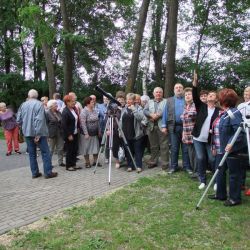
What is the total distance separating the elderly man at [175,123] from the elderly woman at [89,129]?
6.25 ft

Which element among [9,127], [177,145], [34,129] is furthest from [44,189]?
[9,127]

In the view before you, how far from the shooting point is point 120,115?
8.96 meters

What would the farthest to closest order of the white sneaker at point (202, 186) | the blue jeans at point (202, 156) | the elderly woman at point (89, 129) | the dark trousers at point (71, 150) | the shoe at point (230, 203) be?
the elderly woman at point (89, 129)
the dark trousers at point (71, 150)
the blue jeans at point (202, 156)
the white sneaker at point (202, 186)
the shoe at point (230, 203)

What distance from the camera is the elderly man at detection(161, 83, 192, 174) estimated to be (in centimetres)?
799

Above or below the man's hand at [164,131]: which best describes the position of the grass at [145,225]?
below

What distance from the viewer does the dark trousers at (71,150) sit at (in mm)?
8922

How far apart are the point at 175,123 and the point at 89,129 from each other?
2.30 m

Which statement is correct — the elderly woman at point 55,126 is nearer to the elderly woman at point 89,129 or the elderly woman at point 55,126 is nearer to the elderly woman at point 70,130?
the elderly woman at point 70,130

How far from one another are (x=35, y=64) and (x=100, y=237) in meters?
28.7

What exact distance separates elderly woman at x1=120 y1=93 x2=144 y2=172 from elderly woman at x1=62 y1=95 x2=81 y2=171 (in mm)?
1198

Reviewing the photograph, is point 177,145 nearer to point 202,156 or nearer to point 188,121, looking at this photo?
point 188,121

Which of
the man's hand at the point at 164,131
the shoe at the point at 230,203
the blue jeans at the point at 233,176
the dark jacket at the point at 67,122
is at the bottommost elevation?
the shoe at the point at 230,203

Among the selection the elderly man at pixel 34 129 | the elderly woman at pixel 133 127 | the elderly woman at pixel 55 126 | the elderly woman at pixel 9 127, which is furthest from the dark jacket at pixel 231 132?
the elderly woman at pixel 9 127

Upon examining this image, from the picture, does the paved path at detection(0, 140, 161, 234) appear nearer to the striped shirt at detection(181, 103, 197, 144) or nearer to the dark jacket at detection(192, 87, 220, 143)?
the striped shirt at detection(181, 103, 197, 144)
